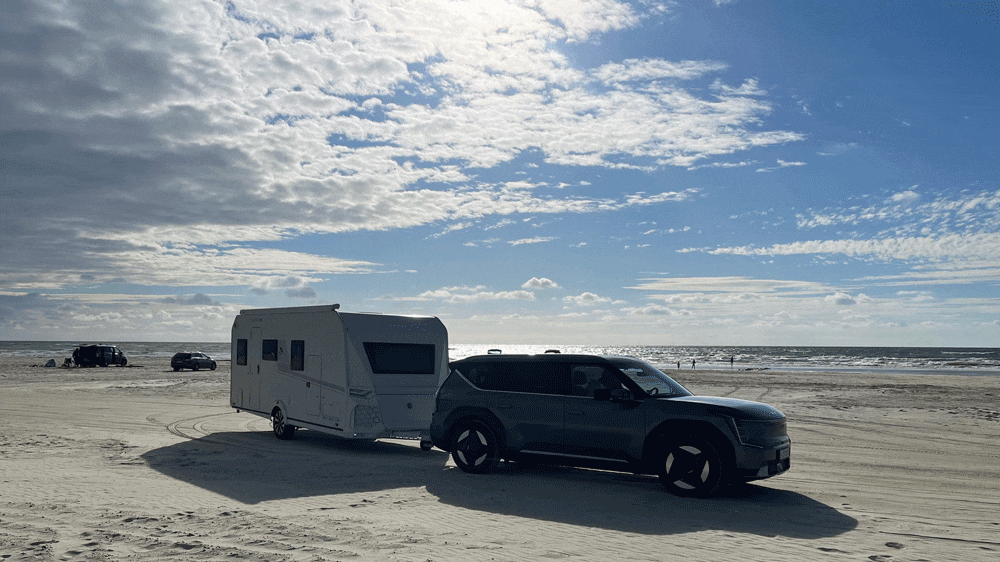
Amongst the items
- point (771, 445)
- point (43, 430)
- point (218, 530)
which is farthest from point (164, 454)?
point (771, 445)

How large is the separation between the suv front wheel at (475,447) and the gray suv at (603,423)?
2 centimetres

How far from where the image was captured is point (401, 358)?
14.1 meters

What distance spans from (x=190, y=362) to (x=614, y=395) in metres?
46.7

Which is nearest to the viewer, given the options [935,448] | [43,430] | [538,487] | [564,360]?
[538,487]

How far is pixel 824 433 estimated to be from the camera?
17328mm

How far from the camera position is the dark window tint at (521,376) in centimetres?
1093

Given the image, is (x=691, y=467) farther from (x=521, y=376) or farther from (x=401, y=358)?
(x=401, y=358)

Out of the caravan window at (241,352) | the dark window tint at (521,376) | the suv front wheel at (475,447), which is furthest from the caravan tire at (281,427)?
the dark window tint at (521,376)

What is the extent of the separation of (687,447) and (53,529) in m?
7.23

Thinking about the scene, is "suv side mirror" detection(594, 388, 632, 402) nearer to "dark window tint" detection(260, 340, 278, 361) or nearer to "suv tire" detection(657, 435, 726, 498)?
"suv tire" detection(657, 435, 726, 498)

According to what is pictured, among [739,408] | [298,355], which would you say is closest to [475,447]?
[739,408]

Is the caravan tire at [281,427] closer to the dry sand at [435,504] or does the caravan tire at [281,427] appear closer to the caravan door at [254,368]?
the dry sand at [435,504]

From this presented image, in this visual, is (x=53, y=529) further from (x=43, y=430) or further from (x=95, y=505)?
(x=43, y=430)

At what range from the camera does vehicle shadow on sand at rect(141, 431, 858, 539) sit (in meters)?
8.18
